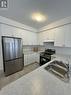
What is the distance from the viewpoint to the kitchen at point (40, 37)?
737 mm

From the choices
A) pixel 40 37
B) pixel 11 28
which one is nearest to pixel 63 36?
pixel 40 37

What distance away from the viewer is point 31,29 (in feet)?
14.5

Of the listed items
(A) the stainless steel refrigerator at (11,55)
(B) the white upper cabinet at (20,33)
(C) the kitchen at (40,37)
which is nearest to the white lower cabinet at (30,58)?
(C) the kitchen at (40,37)

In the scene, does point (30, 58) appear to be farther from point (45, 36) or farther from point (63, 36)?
point (63, 36)

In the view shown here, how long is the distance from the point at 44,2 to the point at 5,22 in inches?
71.7

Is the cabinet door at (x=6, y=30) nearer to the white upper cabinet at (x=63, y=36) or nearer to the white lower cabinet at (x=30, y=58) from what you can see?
the white lower cabinet at (x=30, y=58)

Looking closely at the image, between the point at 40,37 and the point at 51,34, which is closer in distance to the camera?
the point at 51,34

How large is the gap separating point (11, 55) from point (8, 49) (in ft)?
0.99

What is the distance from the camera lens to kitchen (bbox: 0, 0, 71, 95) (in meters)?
0.74

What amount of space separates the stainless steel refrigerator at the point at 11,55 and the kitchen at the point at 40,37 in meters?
0.17

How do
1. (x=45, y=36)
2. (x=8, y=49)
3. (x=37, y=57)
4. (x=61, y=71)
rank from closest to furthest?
(x=61, y=71) < (x=8, y=49) < (x=45, y=36) < (x=37, y=57)

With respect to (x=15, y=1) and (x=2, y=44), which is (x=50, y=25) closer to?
(x=15, y=1)

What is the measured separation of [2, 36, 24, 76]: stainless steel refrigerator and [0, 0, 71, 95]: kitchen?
17cm

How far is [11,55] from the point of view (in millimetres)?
2986
